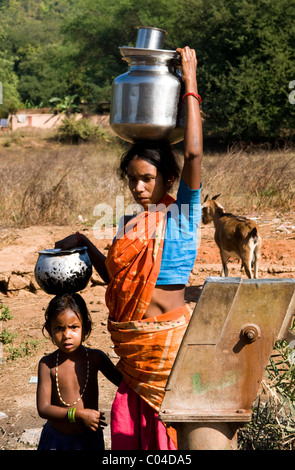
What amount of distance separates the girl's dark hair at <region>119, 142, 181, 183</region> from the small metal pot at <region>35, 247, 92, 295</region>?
42 centimetres

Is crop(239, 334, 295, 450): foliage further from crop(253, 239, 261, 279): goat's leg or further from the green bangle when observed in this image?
crop(253, 239, 261, 279): goat's leg

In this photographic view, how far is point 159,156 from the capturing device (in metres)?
2.15

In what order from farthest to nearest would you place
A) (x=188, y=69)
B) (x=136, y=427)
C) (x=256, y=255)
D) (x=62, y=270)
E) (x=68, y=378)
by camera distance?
1. (x=256, y=255)
2. (x=68, y=378)
3. (x=62, y=270)
4. (x=136, y=427)
5. (x=188, y=69)

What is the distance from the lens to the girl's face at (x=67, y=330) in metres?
2.34

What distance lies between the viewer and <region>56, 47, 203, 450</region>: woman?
6.86 feet

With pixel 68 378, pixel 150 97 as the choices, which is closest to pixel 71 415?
pixel 68 378

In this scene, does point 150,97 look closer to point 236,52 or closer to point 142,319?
point 142,319

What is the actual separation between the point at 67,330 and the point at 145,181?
682mm

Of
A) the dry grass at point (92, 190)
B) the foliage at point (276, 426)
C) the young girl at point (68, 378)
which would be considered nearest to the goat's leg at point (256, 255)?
the dry grass at point (92, 190)

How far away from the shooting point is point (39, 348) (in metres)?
5.09

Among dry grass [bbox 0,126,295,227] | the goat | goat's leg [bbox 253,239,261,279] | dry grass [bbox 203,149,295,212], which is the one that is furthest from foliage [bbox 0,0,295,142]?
goat's leg [bbox 253,239,261,279]

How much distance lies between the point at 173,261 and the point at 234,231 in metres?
4.78

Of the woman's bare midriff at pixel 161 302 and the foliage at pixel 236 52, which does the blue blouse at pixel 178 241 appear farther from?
the foliage at pixel 236 52

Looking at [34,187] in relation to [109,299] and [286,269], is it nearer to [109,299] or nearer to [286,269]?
[286,269]
